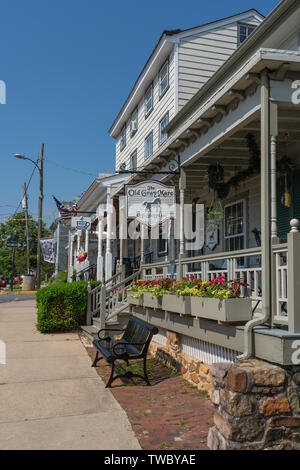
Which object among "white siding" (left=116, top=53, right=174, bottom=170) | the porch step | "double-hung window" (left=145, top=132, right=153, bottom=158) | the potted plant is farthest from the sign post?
"double-hung window" (left=145, top=132, right=153, bottom=158)

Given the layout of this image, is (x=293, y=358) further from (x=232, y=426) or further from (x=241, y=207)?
(x=241, y=207)

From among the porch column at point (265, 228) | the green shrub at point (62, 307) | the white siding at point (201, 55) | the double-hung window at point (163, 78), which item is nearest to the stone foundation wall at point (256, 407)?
the porch column at point (265, 228)

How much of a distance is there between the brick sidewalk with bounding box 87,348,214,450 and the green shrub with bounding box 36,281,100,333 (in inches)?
174

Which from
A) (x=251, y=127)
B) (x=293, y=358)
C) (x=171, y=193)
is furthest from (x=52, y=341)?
(x=293, y=358)

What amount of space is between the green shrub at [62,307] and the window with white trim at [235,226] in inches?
174

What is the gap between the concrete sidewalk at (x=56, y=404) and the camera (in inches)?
173

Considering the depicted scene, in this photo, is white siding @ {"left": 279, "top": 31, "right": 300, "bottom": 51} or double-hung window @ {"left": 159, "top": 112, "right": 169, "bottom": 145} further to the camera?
double-hung window @ {"left": 159, "top": 112, "right": 169, "bottom": 145}

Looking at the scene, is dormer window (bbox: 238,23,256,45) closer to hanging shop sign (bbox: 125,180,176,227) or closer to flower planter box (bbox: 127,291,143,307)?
hanging shop sign (bbox: 125,180,176,227)

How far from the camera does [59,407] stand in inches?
218

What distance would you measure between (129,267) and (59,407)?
433 inches

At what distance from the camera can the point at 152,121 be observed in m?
17.2

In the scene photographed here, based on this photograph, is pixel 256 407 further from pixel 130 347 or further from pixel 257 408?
pixel 130 347

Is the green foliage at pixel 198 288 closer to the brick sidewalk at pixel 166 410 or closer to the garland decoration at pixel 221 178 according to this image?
the brick sidewalk at pixel 166 410

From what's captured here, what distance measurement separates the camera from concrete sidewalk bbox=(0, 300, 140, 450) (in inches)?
173
